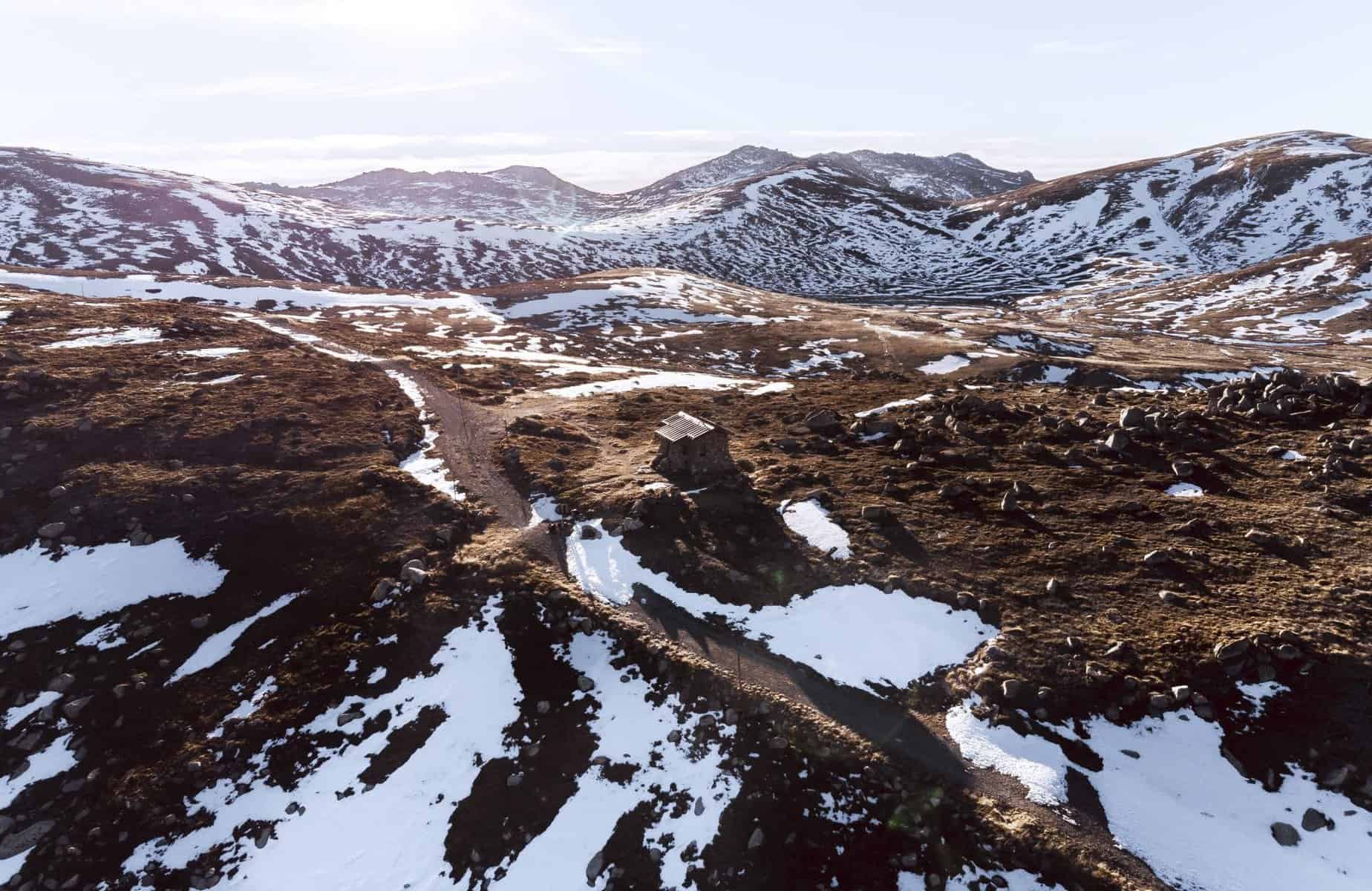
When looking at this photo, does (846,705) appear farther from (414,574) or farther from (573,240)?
(573,240)

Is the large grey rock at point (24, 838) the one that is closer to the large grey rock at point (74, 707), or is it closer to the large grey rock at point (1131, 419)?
the large grey rock at point (74, 707)

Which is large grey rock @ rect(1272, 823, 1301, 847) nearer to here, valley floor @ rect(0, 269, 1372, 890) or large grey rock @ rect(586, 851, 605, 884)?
valley floor @ rect(0, 269, 1372, 890)

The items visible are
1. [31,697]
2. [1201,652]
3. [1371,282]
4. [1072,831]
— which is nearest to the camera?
[1072,831]

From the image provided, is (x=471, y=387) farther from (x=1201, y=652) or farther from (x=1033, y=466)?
(x=1201, y=652)

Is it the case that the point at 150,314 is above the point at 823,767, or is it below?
above

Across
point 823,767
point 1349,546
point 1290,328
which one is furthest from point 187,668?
point 1290,328

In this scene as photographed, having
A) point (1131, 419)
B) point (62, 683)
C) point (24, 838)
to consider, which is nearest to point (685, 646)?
point (24, 838)

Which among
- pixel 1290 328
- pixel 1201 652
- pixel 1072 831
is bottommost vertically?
pixel 1290 328
